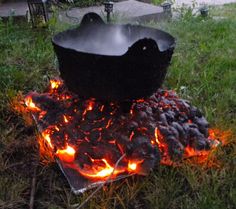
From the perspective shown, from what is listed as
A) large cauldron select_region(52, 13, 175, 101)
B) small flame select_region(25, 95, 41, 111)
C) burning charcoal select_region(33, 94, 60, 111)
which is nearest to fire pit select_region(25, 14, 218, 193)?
large cauldron select_region(52, 13, 175, 101)

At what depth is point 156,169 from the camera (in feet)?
7.27

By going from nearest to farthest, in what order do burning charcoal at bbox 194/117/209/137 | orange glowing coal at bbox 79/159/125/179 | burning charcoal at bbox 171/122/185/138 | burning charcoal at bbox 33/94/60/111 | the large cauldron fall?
the large cauldron
orange glowing coal at bbox 79/159/125/179
burning charcoal at bbox 171/122/185/138
burning charcoal at bbox 194/117/209/137
burning charcoal at bbox 33/94/60/111

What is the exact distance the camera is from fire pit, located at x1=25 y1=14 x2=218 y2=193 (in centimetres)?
202

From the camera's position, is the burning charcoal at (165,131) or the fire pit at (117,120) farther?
the burning charcoal at (165,131)

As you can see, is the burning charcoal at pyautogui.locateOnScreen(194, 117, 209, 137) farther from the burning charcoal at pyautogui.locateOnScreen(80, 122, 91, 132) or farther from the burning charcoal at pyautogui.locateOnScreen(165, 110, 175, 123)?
the burning charcoal at pyautogui.locateOnScreen(80, 122, 91, 132)

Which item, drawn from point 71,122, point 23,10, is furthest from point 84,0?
point 71,122

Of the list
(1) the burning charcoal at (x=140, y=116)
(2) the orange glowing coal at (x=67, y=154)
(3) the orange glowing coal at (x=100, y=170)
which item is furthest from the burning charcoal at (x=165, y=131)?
(2) the orange glowing coal at (x=67, y=154)

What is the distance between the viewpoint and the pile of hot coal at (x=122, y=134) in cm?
214

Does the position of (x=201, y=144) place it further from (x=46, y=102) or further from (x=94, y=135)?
(x=46, y=102)

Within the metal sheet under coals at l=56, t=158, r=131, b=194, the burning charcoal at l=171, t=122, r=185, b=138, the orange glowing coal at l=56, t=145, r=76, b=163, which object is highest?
the burning charcoal at l=171, t=122, r=185, b=138

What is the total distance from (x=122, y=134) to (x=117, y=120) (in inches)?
4.2

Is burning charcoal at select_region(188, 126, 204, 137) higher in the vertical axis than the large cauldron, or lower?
lower

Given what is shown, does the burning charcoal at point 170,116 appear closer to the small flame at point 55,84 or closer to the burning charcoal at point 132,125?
the burning charcoal at point 132,125

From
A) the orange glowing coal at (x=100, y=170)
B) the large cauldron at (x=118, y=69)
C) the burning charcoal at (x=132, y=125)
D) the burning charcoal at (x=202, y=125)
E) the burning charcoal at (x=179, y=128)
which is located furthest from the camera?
the burning charcoal at (x=202, y=125)
